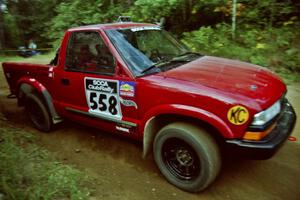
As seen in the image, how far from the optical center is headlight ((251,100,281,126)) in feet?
9.17

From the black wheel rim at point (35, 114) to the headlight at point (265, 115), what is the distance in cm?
361

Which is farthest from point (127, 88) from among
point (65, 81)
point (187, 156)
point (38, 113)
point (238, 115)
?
point (38, 113)

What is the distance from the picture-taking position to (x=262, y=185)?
133 inches

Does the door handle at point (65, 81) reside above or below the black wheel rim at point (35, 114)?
above

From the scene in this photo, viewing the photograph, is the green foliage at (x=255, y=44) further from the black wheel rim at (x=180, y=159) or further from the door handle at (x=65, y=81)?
the door handle at (x=65, y=81)

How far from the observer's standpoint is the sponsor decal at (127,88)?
343 centimetres

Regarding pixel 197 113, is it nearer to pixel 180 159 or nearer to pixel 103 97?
pixel 180 159

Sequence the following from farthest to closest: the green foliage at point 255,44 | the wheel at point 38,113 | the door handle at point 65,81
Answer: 1. the green foliage at point 255,44
2. the wheel at point 38,113
3. the door handle at point 65,81

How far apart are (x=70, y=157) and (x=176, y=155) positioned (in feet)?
5.72

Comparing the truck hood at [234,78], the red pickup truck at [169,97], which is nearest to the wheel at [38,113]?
the red pickup truck at [169,97]

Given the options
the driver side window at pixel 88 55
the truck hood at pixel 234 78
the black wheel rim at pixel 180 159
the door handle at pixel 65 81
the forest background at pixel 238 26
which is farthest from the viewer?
Answer: the forest background at pixel 238 26

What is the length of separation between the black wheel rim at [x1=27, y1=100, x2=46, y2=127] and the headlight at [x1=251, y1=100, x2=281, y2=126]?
361cm

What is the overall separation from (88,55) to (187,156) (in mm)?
1934

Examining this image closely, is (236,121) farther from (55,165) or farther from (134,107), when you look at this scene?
(55,165)
